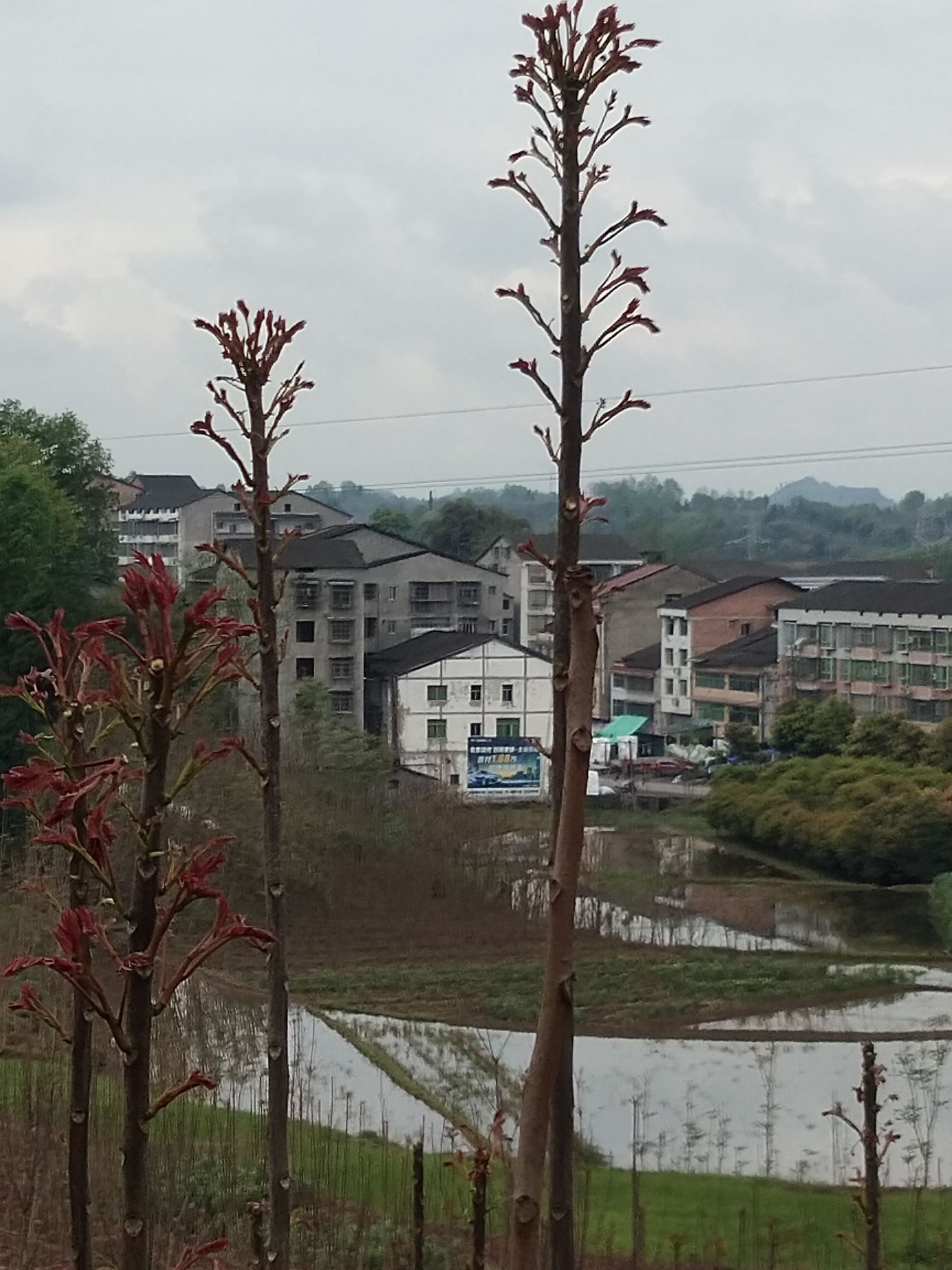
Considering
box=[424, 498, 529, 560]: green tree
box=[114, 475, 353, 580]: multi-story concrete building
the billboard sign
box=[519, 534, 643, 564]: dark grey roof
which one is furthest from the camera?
box=[424, 498, 529, 560]: green tree

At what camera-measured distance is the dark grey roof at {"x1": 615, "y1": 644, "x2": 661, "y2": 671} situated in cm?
2653

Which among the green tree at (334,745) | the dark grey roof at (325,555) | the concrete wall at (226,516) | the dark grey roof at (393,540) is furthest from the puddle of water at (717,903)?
the concrete wall at (226,516)

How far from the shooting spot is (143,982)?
144 centimetres

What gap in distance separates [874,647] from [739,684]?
8.14ft

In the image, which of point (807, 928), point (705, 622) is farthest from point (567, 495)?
point (705, 622)

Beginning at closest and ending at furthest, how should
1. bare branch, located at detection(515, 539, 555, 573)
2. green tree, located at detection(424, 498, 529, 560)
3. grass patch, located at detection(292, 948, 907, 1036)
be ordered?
bare branch, located at detection(515, 539, 555, 573)
grass patch, located at detection(292, 948, 907, 1036)
green tree, located at detection(424, 498, 529, 560)

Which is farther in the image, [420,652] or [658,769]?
[658,769]

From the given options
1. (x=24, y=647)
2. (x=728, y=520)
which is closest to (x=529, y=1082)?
(x=24, y=647)

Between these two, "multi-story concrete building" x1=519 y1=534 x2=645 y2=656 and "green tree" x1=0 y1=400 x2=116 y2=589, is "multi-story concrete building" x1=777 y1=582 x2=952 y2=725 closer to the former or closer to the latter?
"multi-story concrete building" x1=519 y1=534 x2=645 y2=656

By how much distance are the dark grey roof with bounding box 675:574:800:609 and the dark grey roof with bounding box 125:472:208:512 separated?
365 inches

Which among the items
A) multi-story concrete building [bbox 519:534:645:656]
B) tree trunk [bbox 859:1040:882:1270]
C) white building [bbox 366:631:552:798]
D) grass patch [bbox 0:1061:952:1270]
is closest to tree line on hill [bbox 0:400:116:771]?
white building [bbox 366:631:552:798]

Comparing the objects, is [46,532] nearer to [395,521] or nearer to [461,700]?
[461,700]

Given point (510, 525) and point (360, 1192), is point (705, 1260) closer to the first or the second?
point (360, 1192)

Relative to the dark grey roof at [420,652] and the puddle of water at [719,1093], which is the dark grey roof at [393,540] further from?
the puddle of water at [719,1093]
